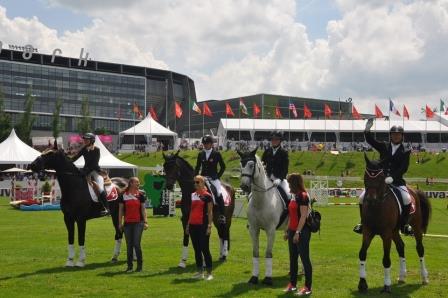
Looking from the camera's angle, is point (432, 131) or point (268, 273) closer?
point (268, 273)

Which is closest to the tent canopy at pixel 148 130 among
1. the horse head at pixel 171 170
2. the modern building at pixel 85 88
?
the modern building at pixel 85 88

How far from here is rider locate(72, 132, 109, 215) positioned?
1511 cm

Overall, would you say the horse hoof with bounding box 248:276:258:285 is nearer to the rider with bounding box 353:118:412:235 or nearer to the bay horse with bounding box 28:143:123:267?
the rider with bounding box 353:118:412:235

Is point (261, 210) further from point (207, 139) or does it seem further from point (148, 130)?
point (148, 130)

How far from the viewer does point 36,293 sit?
11383mm

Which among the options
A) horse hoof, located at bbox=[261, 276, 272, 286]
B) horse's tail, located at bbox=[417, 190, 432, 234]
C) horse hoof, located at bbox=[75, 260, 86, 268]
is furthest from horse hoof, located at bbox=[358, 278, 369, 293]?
horse hoof, located at bbox=[75, 260, 86, 268]

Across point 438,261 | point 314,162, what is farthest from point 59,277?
point 314,162

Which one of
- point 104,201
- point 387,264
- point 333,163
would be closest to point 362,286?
point 387,264

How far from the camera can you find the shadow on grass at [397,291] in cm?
1141

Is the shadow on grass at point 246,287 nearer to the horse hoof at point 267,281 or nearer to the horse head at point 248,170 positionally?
the horse hoof at point 267,281

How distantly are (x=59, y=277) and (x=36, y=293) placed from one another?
170cm

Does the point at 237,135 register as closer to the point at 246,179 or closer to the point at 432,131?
the point at 432,131

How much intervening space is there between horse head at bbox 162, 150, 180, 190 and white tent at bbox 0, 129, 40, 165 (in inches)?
1397

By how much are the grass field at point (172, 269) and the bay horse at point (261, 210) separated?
57cm
